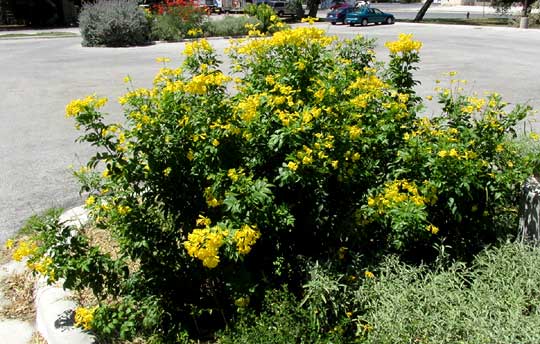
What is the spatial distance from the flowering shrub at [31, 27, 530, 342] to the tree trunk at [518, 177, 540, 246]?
96 millimetres

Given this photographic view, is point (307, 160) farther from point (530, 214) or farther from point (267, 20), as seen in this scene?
point (267, 20)

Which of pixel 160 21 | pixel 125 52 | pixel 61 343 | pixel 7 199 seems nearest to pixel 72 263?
pixel 61 343

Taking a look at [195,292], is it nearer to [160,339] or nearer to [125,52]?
[160,339]

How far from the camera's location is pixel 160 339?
304cm

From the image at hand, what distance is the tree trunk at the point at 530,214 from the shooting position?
3.22 meters

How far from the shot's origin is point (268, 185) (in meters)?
2.81

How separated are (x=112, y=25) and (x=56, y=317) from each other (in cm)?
1920

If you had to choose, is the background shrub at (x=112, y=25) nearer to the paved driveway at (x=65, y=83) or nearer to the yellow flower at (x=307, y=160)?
the paved driveway at (x=65, y=83)

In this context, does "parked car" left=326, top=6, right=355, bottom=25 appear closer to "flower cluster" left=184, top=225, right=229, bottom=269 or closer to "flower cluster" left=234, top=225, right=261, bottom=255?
"flower cluster" left=234, top=225, right=261, bottom=255

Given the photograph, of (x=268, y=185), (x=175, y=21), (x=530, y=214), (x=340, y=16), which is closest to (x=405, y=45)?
(x=530, y=214)

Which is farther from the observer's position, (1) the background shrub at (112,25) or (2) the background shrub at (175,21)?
(2) the background shrub at (175,21)

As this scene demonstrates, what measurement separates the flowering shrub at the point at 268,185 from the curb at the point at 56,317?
245 millimetres

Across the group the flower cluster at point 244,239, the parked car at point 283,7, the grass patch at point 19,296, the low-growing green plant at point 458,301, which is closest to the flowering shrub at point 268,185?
the flower cluster at point 244,239

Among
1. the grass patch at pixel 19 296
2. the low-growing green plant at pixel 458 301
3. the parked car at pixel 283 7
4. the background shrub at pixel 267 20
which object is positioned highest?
the parked car at pixel 283 7
